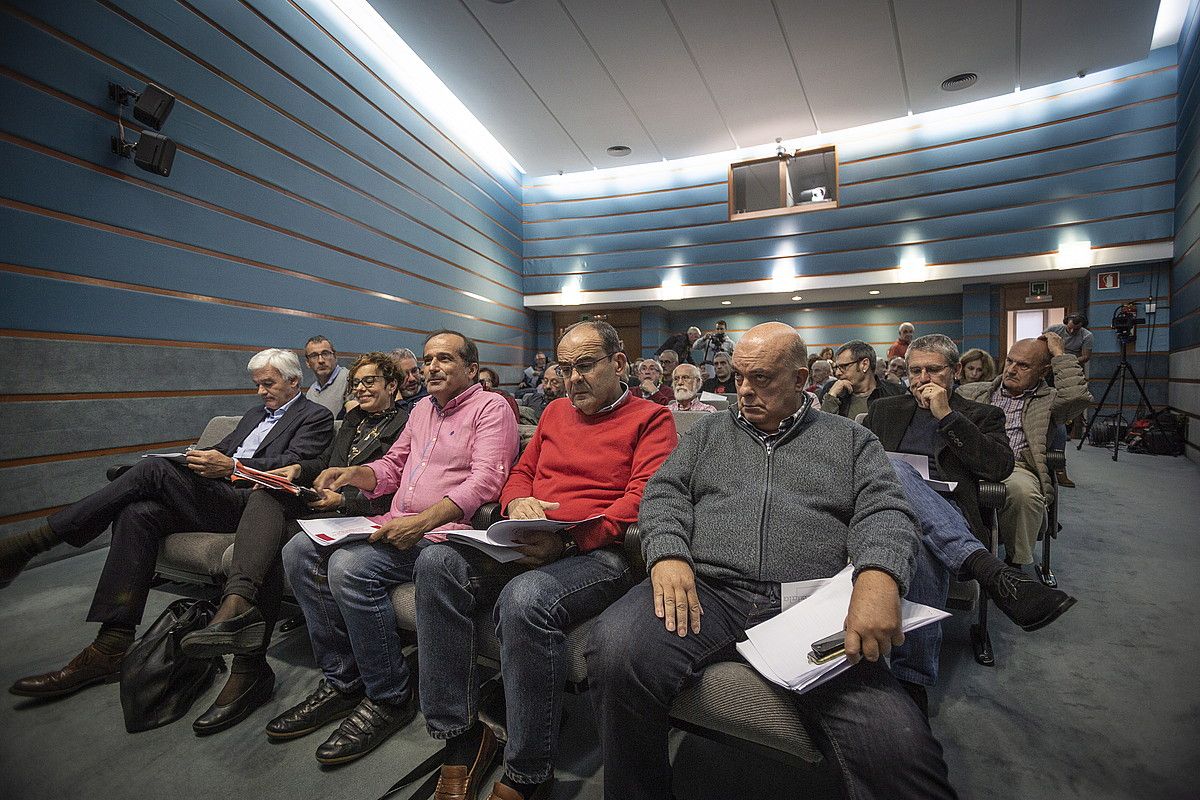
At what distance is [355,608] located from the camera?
1.36 meters

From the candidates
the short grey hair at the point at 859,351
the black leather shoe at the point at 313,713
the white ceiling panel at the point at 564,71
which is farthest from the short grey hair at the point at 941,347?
the white ceiling panel at the point at 564,71

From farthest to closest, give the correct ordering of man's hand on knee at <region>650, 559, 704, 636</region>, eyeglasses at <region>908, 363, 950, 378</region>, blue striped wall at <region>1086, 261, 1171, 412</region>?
blue striped wall at <region>1086, 261, 1171, 412</region> < eyeglasses at <region>908, 363, 950, 378</region> < man's hand on knee at <region>650, 559, 704, 636</region>

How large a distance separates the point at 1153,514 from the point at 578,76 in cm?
573

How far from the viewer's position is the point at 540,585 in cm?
119

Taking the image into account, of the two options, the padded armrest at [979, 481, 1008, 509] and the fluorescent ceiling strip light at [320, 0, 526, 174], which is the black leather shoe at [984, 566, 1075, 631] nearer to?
the padded armrest at [979, 481, 1008, 509]

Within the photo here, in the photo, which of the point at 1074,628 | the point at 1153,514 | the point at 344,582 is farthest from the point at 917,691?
the point at 1153,514

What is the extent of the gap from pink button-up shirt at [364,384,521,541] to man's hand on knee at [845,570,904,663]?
105cm

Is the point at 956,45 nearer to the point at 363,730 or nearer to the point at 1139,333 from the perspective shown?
the point at 1139,333

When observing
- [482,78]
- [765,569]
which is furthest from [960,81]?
[765,569]

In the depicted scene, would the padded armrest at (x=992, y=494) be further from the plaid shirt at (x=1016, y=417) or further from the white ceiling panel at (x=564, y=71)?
the white ceiling panel at (x=564, y=71)

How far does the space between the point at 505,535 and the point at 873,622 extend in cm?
78

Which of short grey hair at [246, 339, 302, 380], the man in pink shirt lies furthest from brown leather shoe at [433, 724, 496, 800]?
short grey hair at [246, 339, 302, 380]

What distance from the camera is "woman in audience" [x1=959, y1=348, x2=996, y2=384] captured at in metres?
3.15

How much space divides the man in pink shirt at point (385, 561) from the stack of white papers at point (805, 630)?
853 mm
